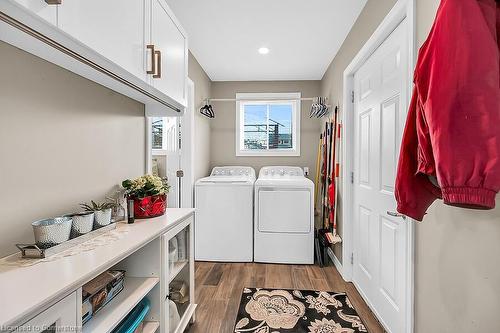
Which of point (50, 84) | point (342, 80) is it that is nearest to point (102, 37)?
point (50, 84)

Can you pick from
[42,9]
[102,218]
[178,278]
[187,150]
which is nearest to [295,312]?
[178,278]

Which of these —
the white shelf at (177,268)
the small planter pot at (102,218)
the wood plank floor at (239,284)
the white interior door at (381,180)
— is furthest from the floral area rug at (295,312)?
the small planter pot at (102,218)

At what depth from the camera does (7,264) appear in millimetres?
819

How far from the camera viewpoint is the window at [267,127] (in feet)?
13.0

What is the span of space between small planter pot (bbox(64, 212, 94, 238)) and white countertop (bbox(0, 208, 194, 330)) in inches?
5.8

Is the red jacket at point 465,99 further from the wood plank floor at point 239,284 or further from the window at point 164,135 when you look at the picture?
the window at point 164,135

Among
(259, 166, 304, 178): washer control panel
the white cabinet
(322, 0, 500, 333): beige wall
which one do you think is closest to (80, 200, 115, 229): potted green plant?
the white cabinet

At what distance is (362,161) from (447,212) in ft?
3.68

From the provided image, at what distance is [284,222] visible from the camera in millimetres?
2945

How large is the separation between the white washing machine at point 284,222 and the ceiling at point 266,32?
61.1 inches

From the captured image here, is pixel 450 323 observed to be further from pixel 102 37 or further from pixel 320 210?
pixel 320 210

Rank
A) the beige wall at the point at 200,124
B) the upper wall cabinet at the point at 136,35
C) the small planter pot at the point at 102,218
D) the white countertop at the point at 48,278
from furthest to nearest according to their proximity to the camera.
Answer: the beige wall at the point at 200,124
the small planter pot at the point at 102,218
the upper wall cabinet at the point at 136,35
the white countertop at the point at 48,278

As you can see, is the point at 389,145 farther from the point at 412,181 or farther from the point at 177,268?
the point at 177,268

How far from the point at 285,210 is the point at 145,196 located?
1.81 meters
